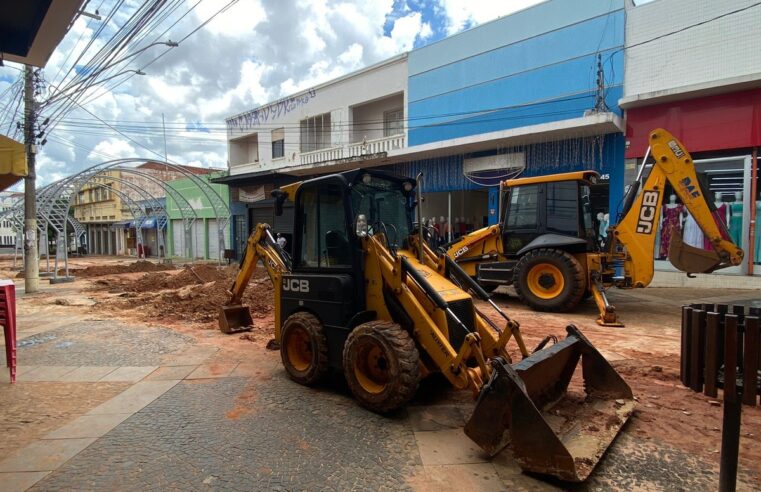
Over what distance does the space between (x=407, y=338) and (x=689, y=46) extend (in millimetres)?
11834

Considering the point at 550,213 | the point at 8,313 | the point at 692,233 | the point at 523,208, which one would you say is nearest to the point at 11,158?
the point at 8,313

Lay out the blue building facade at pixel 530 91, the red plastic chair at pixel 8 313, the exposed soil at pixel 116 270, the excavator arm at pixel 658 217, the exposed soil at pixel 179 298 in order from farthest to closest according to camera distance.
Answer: the exposed soil at pixel 116 270, the blue building facade at pixel 530 91, the exposed soil at pixel 179 298, the excavator arm at pixel 658 217, the red plastic chair at pixel 8 313

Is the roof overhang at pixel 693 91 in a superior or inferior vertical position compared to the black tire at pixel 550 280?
superior

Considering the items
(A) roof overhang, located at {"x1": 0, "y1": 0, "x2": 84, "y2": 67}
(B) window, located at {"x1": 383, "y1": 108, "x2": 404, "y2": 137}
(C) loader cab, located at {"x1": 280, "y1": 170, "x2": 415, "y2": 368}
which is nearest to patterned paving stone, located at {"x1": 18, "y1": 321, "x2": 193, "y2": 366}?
(C) loader cab, located at {"x1": 280, "y1": 170, "x2": 415, "y2": 368}

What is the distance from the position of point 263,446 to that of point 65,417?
222 centimetres

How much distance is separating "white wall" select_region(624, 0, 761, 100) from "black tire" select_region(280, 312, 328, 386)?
1093cm

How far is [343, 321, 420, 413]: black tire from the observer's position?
3.74 metres

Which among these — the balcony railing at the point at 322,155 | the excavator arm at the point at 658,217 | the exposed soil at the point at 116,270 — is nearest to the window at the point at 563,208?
the excavator arm at the point at 658,217

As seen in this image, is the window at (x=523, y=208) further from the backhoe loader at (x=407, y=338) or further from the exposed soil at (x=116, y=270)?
the exposed soil at (x=116, y=270)

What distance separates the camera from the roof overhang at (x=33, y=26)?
4.43m

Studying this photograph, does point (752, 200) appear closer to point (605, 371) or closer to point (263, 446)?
point (605, 371)

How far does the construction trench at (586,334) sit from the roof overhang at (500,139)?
445cm

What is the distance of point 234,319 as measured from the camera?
25.7 feet

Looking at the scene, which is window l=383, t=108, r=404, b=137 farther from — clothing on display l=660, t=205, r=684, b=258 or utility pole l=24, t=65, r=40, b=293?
utility pole l=24, t=65, r=40, b=293
